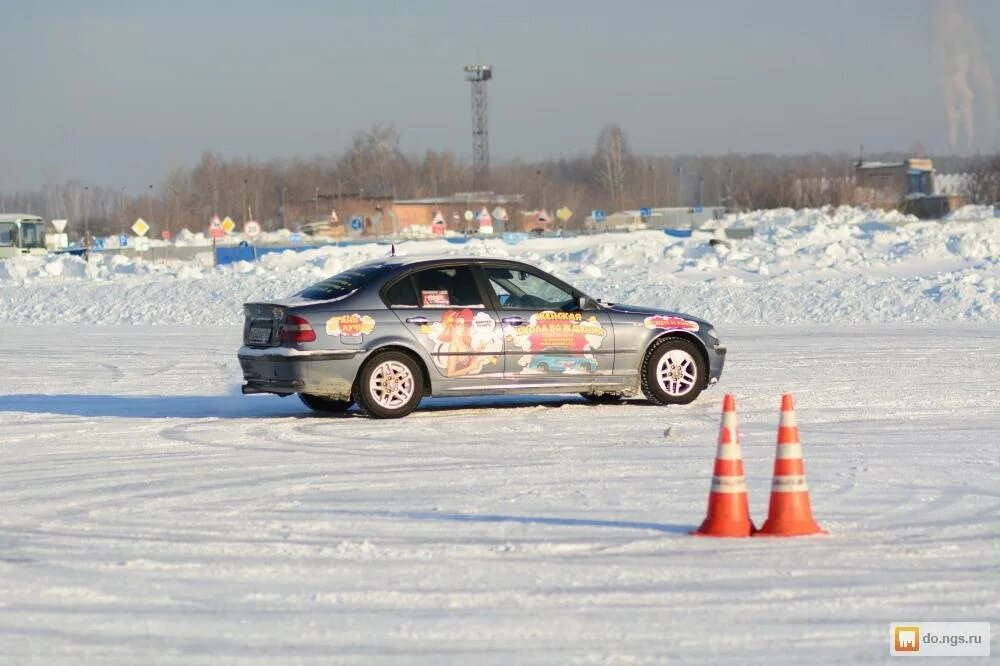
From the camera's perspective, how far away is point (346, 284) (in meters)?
13.8

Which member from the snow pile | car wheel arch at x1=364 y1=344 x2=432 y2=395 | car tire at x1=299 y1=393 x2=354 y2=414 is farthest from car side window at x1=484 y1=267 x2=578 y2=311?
the snow pile

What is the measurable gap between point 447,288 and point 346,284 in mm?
950

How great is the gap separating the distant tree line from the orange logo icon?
12455 centimetres

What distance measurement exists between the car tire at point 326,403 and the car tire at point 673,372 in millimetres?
2920

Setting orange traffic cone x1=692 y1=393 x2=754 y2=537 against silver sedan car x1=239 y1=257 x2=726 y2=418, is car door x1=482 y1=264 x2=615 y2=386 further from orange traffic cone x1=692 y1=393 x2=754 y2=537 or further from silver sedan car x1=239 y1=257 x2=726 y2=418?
orange traffic cone x1=692 y1=393 x2=754 y2=537

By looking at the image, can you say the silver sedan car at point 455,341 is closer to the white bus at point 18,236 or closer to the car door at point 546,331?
the car door at point 546,331

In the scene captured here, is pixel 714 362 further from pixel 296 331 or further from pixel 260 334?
pixel 260 334

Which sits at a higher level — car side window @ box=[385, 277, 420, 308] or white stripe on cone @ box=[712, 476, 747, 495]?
car side window @ box=[385, 277, 420, 308]

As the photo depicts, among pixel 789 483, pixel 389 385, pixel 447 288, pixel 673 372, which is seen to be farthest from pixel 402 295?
pixel 789 483

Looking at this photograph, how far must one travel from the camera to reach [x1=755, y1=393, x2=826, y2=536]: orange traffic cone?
25.8ft

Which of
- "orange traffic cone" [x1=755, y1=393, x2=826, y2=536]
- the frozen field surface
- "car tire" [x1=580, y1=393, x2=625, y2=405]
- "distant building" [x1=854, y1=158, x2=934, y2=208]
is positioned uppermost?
"distant building" [x1=854, y1=158, x2=934, y2=208]

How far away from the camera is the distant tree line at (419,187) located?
134750 millimetres

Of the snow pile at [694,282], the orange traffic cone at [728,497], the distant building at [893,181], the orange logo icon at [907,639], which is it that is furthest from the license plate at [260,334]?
the distant building at [893,181]

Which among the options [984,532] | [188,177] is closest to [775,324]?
[984,532]
